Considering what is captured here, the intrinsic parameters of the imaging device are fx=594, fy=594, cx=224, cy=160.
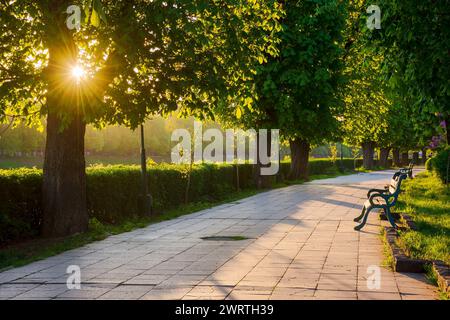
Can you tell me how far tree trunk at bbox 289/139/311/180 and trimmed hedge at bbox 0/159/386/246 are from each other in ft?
27.3

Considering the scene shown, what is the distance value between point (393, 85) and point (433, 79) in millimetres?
858

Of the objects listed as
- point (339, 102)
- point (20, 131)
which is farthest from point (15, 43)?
point (20, 131)

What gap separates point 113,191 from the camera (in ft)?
52.0

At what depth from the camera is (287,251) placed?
32.8ft

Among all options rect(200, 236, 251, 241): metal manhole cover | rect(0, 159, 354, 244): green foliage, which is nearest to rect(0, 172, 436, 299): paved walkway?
rect(200, 236, 251, 241): metal manhole cover

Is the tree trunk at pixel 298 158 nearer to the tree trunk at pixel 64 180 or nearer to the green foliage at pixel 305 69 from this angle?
the green foliage at pixel 305 69

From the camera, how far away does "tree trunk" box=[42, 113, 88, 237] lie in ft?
41.7

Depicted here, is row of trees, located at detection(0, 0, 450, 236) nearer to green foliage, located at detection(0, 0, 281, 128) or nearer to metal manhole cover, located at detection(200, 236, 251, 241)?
green foliage, located at detection(0, 0, 281, 128)

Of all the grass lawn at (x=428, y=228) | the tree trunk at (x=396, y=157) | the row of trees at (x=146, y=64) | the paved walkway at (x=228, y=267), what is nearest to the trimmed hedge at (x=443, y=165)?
the grass lawn at (x=428, y=228)

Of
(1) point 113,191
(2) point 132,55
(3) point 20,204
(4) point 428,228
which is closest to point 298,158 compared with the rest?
(1) point 113,191

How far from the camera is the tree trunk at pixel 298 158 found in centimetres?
3534

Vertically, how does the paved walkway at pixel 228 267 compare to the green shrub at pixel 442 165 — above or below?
below

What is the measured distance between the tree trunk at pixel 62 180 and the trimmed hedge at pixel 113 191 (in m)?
0.35

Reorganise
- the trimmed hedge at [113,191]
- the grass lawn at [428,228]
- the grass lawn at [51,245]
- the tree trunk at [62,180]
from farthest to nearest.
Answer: the tree trunk at [62,180] → the trimmed hedge at [113,191] → the grass lawn at [51,245] → the grass lawn at [428,228]
